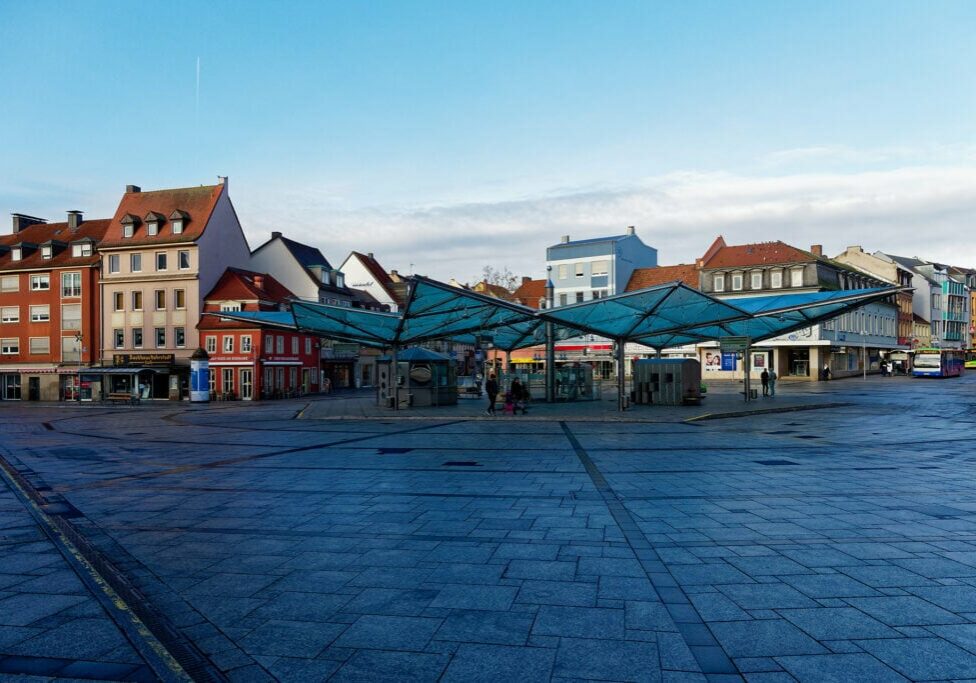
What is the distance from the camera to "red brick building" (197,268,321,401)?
52.4m

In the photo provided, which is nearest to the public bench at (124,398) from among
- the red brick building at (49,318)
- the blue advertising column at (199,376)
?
the blue advertising column at (199,376)

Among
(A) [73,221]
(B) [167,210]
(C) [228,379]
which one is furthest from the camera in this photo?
(A) [73,221]

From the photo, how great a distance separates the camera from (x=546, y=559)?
299 inches

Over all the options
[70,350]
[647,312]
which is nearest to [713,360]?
[647,312]

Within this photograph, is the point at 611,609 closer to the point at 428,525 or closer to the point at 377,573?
the point at 377,573

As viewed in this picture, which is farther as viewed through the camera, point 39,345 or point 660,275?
point 660,275

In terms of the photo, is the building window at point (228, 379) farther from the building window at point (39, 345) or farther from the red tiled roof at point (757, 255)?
the red tiled roof at point (757, 255)

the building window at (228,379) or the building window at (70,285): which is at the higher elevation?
the building window at (70,285)

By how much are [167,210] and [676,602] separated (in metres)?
58.7

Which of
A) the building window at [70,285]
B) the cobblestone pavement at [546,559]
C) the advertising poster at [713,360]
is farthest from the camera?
the advertising poster at [713,360]

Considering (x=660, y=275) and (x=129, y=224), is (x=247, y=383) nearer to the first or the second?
(x=129, y=224)

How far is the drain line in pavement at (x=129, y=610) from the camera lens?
16.1 ft

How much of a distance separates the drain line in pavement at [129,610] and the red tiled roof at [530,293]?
2884 inches

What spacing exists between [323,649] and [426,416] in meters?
24.1
